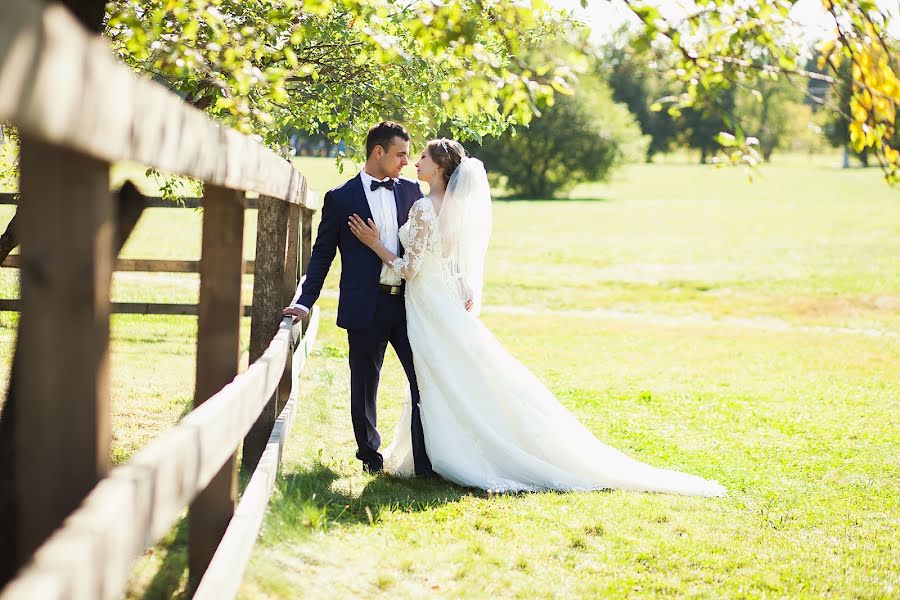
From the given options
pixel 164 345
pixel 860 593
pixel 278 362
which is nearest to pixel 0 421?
pixel 278 362

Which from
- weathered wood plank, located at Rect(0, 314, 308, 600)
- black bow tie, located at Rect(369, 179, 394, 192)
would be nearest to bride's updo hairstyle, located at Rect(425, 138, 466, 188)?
black bow tie, located at Rect(369, 179, 394, 192)

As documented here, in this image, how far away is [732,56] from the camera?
179 inches

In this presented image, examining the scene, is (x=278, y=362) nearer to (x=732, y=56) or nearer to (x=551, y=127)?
(x=732, y=56)

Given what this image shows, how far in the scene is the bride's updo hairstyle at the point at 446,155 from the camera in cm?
685

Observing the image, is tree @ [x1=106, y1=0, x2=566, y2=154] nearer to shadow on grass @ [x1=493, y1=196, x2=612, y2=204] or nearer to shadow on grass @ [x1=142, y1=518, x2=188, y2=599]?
shadow on grass @ [x1=142, y1=518, x2=188, y2=599]

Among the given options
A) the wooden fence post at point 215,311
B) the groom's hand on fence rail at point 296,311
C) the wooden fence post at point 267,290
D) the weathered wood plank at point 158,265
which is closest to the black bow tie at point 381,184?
the wooden fence post at point 267,290

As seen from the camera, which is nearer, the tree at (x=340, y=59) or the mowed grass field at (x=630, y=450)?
the tree at (x=340, y=59)

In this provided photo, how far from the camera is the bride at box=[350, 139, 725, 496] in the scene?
6.70 meters

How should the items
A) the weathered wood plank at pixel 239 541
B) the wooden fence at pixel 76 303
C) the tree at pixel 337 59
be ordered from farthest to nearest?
1. the tree at pixel 337 59
2. the weathered wood plank at pixel 239 541
3. the wooden fence at pixel 76 303

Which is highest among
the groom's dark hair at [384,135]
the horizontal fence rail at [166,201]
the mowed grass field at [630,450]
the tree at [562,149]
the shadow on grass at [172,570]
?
the tree at [562,149]

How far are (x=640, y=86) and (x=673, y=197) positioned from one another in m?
41.5

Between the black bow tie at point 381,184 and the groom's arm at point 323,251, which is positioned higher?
the black bow tie at point 381,184

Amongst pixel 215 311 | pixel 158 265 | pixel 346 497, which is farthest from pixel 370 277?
pixel 158 265

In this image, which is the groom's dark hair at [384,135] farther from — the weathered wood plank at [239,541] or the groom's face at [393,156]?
the weathered wood plank at [239,541]
